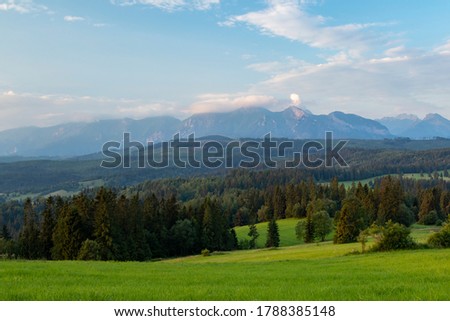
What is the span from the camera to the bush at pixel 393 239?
1980 inches

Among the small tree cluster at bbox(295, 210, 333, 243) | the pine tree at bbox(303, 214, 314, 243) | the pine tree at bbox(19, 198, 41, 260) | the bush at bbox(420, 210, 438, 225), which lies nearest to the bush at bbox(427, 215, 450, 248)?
the small tree cluster at bbox(295, 210, 333, 243)

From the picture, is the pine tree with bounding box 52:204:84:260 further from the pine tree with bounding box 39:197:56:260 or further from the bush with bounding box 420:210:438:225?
the bush with bounding box 420:210:438:225

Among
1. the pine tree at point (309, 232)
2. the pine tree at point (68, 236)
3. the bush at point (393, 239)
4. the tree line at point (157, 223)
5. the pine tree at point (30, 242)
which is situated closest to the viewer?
the bush at point (393, 239)

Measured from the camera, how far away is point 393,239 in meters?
50.4

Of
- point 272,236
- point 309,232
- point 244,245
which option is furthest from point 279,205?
point 309,232

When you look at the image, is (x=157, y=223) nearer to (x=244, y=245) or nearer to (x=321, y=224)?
(x=244, y=245)

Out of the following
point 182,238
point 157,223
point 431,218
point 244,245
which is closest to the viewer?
point 157,223

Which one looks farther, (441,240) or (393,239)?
(441,240)

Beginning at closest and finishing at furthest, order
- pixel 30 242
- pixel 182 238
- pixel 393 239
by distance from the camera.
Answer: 1. pixel 393 239
2. pixel 30 242
3. pixel 182 238

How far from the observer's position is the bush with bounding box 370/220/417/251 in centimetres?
5028

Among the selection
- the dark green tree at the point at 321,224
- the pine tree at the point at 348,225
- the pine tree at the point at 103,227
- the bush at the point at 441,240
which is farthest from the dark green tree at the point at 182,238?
the bush at the point at 441,240

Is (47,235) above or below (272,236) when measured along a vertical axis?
above

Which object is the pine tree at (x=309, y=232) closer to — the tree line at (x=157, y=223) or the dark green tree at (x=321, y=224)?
the tree line at (x=157, y=223)

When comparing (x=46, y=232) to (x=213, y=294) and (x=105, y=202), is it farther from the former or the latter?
(x=213, y=294)
